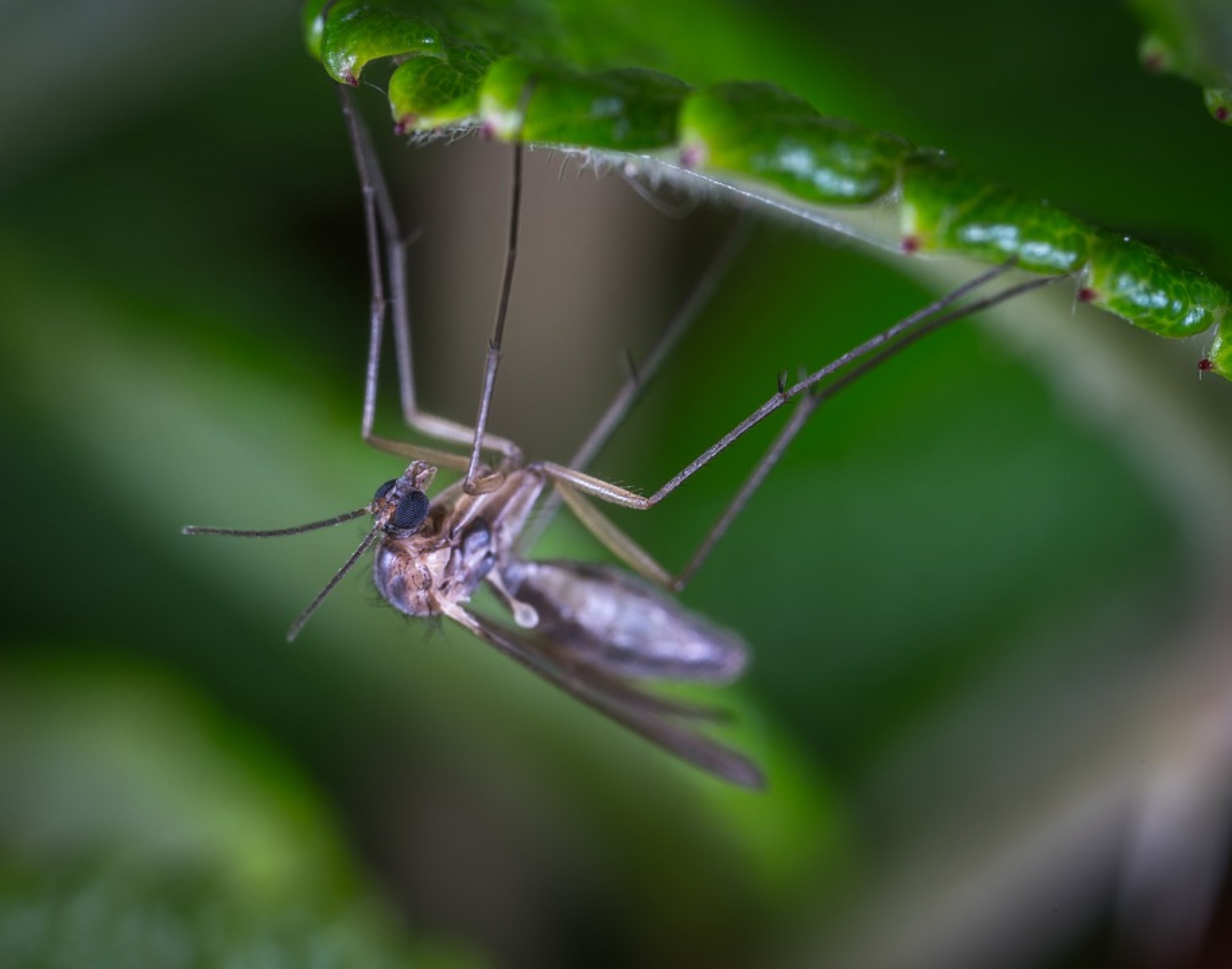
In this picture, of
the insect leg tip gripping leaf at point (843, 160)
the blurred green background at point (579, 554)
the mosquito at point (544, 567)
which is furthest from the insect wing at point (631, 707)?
the insect leg tip gripping leaf at point (843, 160)

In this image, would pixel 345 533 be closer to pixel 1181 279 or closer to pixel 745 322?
pixel 745 322

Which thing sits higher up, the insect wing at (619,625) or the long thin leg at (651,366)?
the long thin leg at (651,366)

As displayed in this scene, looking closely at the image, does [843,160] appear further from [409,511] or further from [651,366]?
[651,366]

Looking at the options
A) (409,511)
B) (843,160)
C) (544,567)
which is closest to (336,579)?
(409,511)

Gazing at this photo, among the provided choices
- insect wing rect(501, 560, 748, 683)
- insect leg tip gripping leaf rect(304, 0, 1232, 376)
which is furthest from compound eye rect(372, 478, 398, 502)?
insect leg tip gripping leaf rect(304, 0, 1232, 376)

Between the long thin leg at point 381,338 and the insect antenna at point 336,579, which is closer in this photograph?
the insect antenna at point 336,579

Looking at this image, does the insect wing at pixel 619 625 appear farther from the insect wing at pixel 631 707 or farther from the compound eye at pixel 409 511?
the compound eye at pixel 409 511
